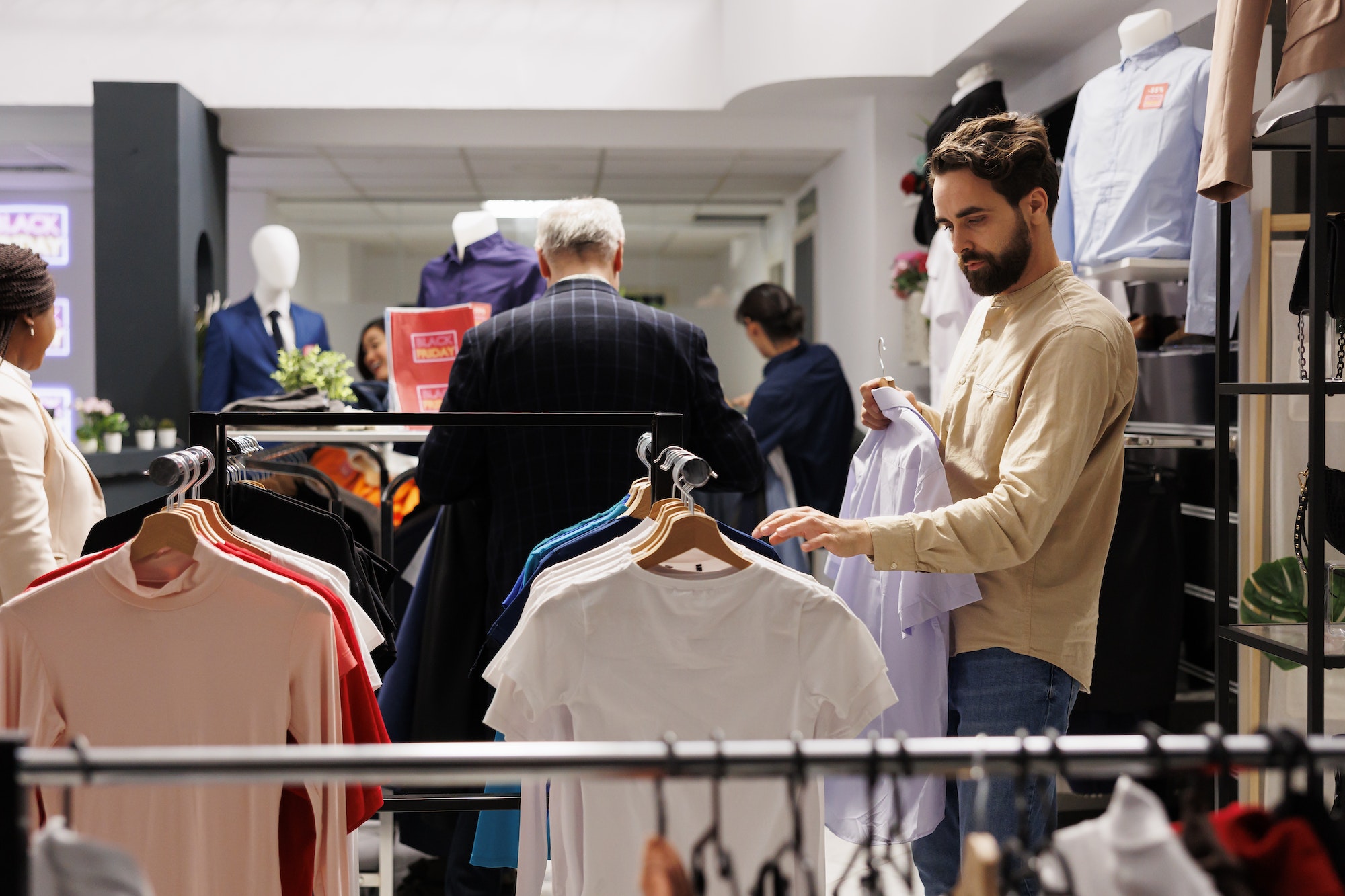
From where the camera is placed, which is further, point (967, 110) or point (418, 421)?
point (967, 110)

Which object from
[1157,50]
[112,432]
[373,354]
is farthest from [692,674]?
[373,354]

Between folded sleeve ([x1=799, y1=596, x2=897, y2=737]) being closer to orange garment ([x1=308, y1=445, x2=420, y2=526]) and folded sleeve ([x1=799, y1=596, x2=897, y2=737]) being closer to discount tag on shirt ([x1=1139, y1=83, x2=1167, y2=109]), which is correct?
orange garment ([x1=308, y1=445, x2=420, y2=526])

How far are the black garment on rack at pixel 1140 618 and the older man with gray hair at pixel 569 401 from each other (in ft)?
4.13

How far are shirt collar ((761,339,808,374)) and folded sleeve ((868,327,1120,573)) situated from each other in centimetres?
351

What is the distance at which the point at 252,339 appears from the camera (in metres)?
5.42

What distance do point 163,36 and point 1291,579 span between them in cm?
556

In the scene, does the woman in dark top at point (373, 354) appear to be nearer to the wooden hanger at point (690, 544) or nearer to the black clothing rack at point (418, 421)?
the black clothing rack at point (418, 421)

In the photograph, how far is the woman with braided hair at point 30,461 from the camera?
6.23 feet

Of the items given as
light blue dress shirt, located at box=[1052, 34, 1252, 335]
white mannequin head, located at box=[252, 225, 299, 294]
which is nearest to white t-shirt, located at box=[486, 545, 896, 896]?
light blue dress shirt, located at box=[1052, 34, 1252, 335]

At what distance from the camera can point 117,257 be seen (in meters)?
5.58

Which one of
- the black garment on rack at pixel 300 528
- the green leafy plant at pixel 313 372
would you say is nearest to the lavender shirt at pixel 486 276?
the green leafy plant at pixel 313 372

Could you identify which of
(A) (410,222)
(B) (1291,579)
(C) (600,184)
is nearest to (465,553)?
(B) (1291,579)

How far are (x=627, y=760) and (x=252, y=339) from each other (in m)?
5.02

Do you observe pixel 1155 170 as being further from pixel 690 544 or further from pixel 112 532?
pixel 112 532
